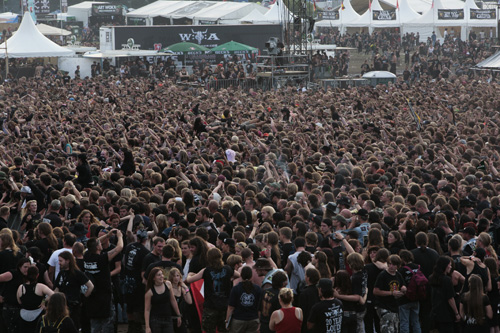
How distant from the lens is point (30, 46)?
37031 mm

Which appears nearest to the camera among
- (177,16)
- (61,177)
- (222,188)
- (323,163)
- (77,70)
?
(222,188)

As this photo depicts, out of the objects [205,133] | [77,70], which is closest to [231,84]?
[77,70]

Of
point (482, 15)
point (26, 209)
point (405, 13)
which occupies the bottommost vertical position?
point (26, 209)

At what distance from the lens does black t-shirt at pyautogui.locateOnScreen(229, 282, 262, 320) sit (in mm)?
7820

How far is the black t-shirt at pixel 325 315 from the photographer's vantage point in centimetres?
729

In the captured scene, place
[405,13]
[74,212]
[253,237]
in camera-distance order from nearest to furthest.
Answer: [253,237]
[74,212]
[405,13]

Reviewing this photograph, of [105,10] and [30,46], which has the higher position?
[105,10]

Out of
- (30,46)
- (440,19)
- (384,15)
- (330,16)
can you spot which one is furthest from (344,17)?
(30,46)

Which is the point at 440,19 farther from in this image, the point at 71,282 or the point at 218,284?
the point at 71,282

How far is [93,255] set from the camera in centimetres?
862

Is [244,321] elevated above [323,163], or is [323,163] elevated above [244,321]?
[323,163]

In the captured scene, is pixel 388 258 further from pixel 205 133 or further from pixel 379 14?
pixel 379 14

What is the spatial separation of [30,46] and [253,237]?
30217mm

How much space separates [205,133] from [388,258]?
10902 mm
